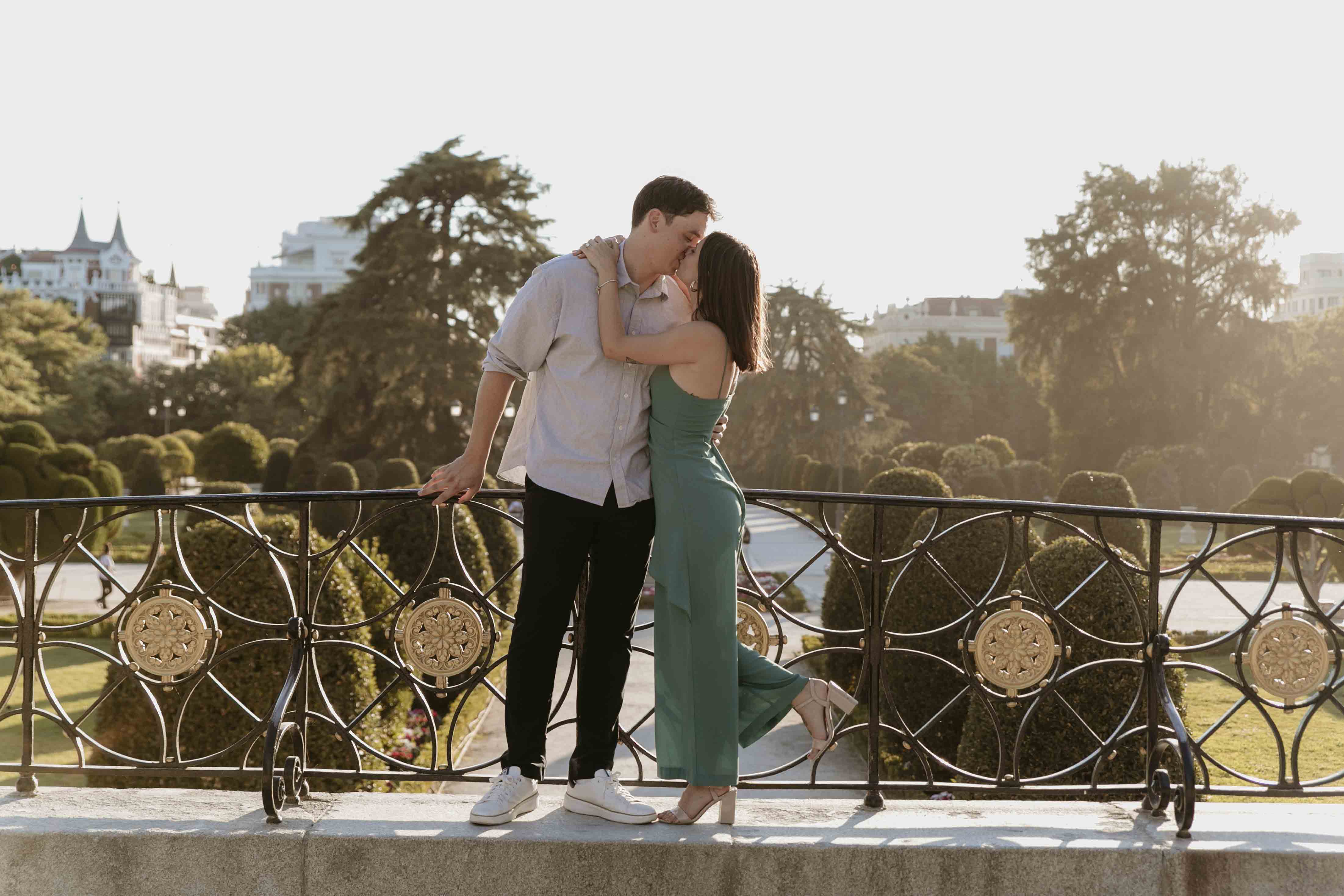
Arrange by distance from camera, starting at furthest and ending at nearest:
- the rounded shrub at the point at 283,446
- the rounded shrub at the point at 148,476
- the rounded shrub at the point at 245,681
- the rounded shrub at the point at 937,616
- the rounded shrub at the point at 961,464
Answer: the rounded shrub at the point at 283,446, the rounded shrub at the point at 148,476, the rounded shrub at the point at 961,464, the rounded shrub at the point at 937,616, the rounded shrub at the point at 245,681

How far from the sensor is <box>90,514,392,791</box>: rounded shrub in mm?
5992

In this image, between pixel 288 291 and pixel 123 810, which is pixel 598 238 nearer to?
pixel 123 810

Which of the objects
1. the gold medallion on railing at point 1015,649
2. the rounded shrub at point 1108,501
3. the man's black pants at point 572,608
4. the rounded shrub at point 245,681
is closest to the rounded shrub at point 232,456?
the rounded shrub at point 1108,501

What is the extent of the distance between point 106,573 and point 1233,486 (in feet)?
115

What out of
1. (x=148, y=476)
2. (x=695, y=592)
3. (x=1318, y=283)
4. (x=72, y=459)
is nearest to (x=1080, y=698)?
(x=695, y=592)

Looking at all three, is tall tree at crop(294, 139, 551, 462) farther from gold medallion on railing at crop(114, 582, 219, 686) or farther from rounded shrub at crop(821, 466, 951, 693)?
gold medallion on railing at crop(114, 582, 219, 686)

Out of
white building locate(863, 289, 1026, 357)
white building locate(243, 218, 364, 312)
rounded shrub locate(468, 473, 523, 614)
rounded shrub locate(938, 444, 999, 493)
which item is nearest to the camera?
rounded shrub locate(468, 473, 523, 614)

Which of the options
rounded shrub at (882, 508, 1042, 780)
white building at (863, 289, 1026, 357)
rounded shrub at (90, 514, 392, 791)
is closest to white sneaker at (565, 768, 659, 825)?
rounded shrub at (90, 514, 392, 791)

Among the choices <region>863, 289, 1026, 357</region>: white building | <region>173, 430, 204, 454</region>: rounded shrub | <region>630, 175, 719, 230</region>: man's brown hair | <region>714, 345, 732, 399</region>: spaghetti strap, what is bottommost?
<region>714, 345, 732, 399</region>: spaghetti strap

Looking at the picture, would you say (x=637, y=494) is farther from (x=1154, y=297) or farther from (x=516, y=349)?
(x=1154, y=297)

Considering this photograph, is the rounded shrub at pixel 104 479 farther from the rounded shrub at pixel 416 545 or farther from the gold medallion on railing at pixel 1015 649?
the gold medallion on railing at pixel 1015 649

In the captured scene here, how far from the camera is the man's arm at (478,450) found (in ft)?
10.1

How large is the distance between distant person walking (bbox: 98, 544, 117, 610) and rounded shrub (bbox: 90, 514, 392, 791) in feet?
1.93

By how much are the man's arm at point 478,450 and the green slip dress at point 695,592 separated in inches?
15.3
